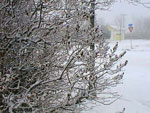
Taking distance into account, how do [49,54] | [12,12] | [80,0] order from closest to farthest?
[12,12], [49,54], [80,0]

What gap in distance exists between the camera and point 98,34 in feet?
11.3

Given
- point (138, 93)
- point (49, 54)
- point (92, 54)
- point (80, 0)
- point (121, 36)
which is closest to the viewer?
point (92, 54)

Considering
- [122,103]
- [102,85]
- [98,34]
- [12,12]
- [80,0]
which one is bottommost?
[122,103]

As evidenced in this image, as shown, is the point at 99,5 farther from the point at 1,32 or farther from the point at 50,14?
the point at 1,32

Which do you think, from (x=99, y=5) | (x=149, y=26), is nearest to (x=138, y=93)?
(x=99, y=5)

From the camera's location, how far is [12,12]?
9.35 feet

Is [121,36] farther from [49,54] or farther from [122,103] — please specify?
[49,54]

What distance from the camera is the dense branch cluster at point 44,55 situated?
2807 millimetres

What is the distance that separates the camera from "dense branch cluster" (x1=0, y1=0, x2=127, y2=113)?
2807mm

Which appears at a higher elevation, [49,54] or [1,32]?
[1,32]

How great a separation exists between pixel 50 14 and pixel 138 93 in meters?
5.22

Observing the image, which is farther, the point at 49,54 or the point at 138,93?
the point at 138,93

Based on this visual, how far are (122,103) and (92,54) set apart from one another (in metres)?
4.19

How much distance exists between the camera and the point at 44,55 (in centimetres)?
341
